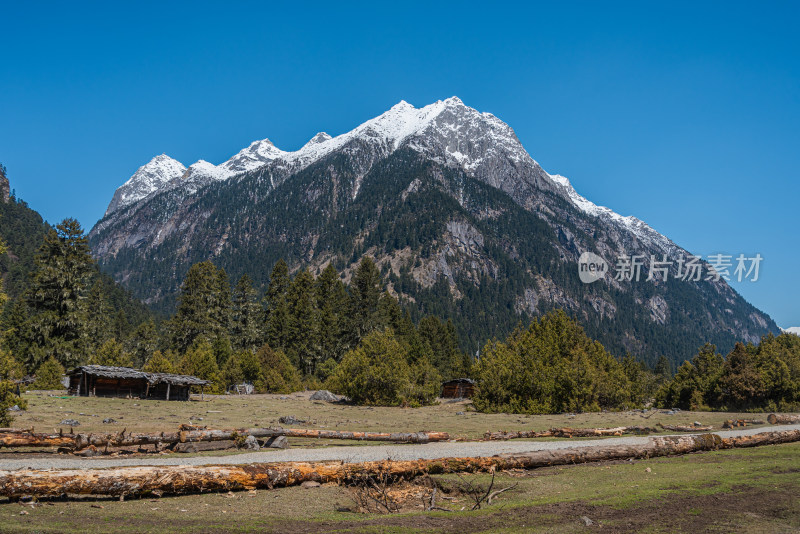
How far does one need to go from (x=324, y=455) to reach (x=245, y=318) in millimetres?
70548

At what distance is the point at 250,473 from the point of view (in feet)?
40.2

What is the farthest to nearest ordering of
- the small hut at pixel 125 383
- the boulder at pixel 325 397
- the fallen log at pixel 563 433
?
1. the boulder at pixel 325 397
2. the small hut at pixel 125 383
3. the fallen log at pixel 563 433

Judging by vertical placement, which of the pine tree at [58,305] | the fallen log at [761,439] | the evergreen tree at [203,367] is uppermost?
the pine tree at [58,305]

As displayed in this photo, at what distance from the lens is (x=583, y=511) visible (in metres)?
10.1

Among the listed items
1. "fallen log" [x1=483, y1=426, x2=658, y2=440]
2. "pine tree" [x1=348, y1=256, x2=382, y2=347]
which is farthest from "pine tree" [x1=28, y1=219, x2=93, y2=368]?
"fallen log" [x1=483, y1=426, x2=658, y2=440]

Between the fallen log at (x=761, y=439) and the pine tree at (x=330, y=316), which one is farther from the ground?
the pine tree at (x=330, y=316)

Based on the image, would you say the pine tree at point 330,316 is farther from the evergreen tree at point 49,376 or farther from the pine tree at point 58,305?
the evergreen tree at point 49,376

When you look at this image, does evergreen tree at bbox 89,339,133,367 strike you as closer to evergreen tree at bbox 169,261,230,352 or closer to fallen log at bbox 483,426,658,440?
evergreen tree at bbox 169,261,230,352

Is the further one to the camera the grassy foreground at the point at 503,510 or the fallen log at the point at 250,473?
the fallen log at the point at 250,473

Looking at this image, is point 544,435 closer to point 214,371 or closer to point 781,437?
point 781,437

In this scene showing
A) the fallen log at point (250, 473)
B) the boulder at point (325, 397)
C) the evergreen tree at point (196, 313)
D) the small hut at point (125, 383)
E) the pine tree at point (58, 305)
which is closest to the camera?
the fallen log at point (250, 473)

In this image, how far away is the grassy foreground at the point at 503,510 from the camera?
8930 mm

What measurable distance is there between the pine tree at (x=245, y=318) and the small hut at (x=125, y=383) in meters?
35.8

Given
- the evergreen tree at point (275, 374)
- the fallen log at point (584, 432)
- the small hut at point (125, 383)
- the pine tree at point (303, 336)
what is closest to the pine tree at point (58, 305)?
the small hut at point (125, 383)
